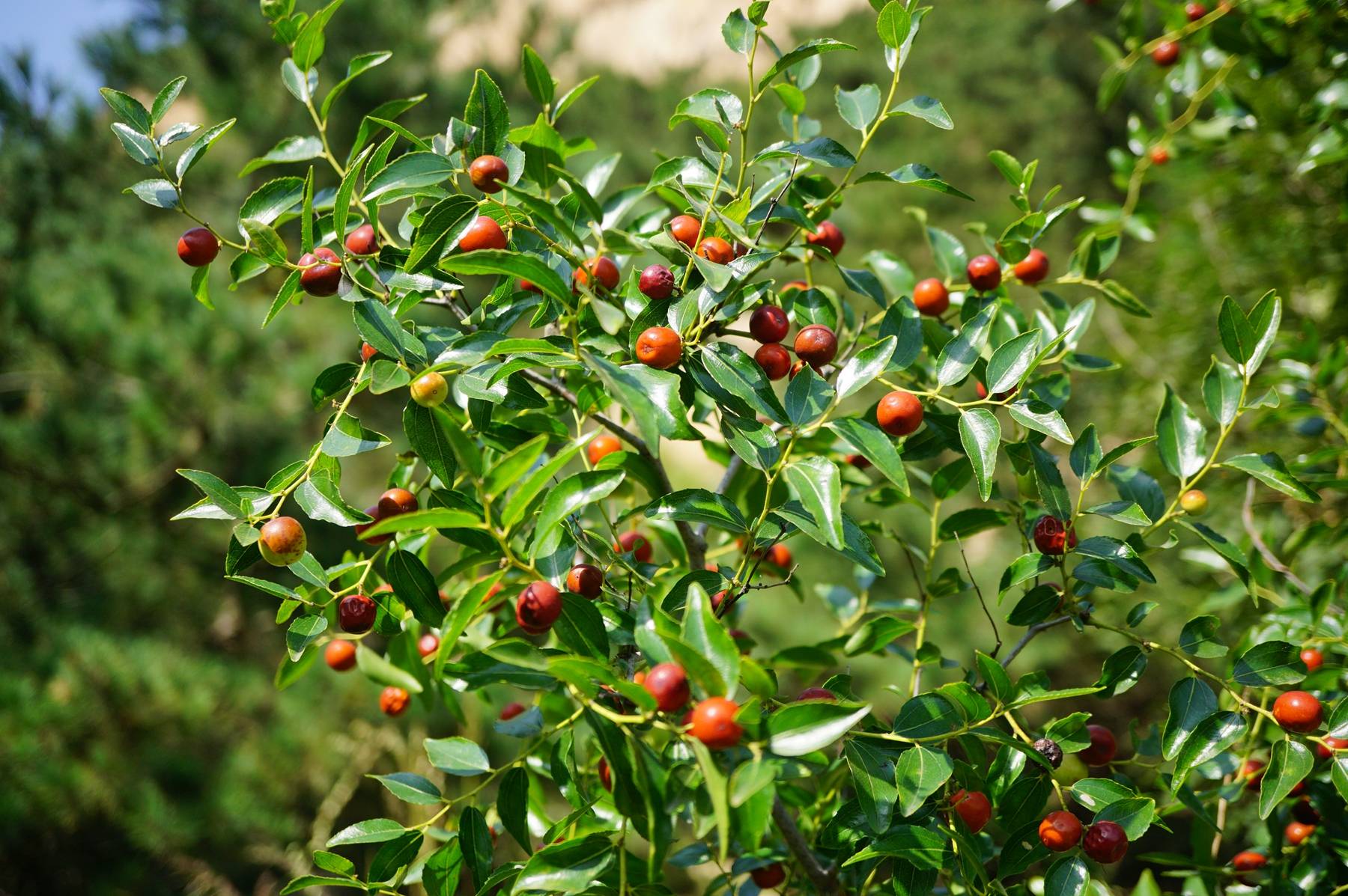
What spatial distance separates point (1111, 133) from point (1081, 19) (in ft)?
2.87

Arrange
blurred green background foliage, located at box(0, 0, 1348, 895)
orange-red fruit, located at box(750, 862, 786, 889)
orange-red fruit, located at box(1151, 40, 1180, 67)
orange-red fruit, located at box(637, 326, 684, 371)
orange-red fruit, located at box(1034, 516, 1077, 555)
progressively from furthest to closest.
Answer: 1. blurred green background foliage, located at box(0, 0, 1348, 895)
2. orange-red fruit, located at box(1151, 40, 1180, 67)
3. orange-red fruit, located at box(750, 862, 786, 889)
4. orange-red fruit, located at box(1034, 516, 1077, 555)
5. orange-red fruit, located at box(637, 326, 684, 371)

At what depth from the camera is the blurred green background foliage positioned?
4.51ft

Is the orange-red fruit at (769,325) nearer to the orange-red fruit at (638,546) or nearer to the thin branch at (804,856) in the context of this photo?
the orange-red fruit at (638,546)

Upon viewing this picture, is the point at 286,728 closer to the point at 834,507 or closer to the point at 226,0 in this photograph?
the point at 834,507

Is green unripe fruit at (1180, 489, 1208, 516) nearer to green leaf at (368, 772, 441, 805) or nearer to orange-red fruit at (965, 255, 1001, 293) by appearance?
orange-red fruit at (965, 255, 1001, 293)

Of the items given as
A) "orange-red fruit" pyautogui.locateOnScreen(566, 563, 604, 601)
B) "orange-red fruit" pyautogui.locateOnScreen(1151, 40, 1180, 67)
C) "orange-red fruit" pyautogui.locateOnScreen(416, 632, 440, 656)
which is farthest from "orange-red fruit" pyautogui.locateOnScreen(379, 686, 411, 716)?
"orange-red fruit" pyautogui.locateOnScreen(1151, 40, 1180, 67)

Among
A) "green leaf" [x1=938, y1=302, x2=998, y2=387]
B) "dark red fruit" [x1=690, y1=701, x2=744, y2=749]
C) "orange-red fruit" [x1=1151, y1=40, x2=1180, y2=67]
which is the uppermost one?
"orange-red fruit" [x1=1151, y1=40, x2=1180, y2=67]

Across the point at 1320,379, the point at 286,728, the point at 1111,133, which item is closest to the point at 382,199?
the point at 1320,379

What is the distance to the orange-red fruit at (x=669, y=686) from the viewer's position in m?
0.39

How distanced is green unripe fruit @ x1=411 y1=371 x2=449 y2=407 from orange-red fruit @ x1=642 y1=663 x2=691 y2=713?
19cm

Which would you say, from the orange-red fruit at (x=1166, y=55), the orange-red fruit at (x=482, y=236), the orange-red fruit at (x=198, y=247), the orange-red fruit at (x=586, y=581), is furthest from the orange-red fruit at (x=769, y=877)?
the orange-red fruit at (x=1166, y=55)

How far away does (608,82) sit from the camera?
776 centimetres

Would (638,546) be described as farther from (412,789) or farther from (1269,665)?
(1269,665)

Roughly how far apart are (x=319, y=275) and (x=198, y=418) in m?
2.31
